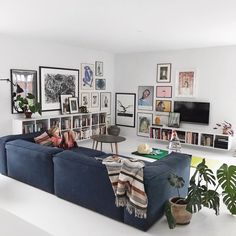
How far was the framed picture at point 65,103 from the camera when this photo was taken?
19.7 ft

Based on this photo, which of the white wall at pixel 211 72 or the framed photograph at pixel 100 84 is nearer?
the white wall at pixel 211 72

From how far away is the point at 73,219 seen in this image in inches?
108

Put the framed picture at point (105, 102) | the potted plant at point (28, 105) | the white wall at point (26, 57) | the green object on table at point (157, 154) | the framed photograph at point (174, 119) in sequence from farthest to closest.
→ the framed picture at point (105, 102), the framed photograph at point (174, 119), the green object on table at point (157, 154), the potted plant at point (28, 105), the white wall at point (26, 57)

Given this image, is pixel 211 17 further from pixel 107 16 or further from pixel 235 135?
pixel 235 135

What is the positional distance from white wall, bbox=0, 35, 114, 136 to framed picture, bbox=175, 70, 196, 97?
237cm

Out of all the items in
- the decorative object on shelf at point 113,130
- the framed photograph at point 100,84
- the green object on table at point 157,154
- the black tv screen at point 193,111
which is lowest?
the green object on table at point 157,154

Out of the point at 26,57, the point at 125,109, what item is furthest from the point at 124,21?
the point at 125,109

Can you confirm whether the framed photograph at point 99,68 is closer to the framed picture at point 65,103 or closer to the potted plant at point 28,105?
the framed picture at point 65,103

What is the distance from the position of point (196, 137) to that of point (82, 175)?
3.69 metres

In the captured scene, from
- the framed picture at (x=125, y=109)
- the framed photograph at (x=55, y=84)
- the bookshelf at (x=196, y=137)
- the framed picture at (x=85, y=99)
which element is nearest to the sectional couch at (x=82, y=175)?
the framed photograph at (x=55, y=84)

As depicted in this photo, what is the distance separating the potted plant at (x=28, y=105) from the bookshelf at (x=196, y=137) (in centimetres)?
289

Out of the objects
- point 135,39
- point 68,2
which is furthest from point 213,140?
point 68,2

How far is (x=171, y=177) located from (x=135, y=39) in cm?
321

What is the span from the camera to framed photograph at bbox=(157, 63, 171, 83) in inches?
253
